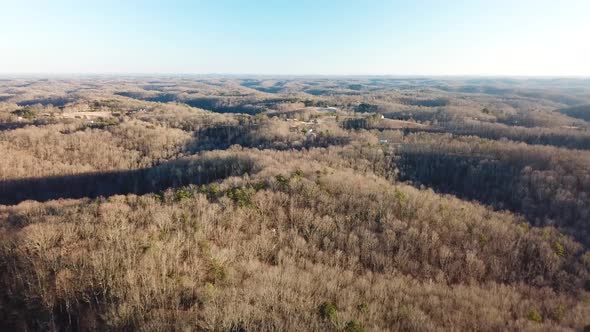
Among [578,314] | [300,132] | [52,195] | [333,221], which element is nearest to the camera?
[578,314]

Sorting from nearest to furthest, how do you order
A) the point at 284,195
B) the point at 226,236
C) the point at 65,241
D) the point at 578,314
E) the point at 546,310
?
the point at 65,241
the point at 578,314
the point at 546,310
the point at 226,236
the point at 284,195

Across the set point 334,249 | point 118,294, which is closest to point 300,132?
point 334,249

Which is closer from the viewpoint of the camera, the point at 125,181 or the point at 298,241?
the point at 298,241

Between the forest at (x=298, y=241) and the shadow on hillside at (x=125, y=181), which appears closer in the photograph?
the forest at (x=298, y=241)

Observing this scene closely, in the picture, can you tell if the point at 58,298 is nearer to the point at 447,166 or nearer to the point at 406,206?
the point at 406,206

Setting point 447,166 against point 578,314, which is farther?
point 447,166

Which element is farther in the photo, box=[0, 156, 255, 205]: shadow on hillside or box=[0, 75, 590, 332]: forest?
box=[0, 156, 255, 205]: shadow on hillside

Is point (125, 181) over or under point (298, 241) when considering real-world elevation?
under

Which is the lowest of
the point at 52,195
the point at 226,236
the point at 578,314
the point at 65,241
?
the point at 52,195
